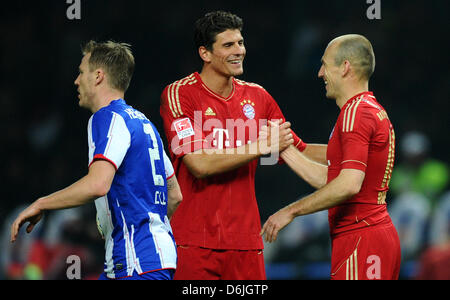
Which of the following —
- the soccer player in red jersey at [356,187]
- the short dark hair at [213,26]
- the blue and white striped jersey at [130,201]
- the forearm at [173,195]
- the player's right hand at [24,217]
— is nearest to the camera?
the player's right hand at [24,217]

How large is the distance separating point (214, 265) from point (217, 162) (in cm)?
62

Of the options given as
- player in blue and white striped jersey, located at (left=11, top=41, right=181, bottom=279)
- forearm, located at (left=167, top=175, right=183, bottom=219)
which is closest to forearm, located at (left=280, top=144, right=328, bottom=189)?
forearm, located at (left=167, top=175, right=183, bottom=219)

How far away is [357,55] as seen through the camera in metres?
4.17

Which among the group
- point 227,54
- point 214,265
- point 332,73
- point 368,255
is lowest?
point 214,265

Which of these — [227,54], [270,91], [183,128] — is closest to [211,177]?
[183,128]

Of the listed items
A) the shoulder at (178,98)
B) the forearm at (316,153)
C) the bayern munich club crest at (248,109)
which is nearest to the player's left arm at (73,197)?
the shoulder at (178,98)

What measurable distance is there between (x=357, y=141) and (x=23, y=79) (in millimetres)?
6816

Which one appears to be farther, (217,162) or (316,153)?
(316,153)

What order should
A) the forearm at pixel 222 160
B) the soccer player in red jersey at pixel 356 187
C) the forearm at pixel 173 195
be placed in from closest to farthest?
1. the soccer player in red jersey at pixel 356 187
2. the forearm at pixel 173 195
3. the forearm at pixel 222 160

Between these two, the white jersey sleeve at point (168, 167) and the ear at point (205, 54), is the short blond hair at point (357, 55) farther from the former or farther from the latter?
the white jersey sleeve at point (168, 167)

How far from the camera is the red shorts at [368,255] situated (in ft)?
13.0

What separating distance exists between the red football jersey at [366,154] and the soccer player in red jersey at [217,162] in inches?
20.3

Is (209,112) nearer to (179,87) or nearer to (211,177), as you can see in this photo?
(179,87)

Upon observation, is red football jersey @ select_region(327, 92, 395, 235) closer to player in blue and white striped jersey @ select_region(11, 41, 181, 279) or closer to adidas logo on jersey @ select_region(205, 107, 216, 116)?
adidas logo on jersey @ select_region(205, 107, 216, 116)
